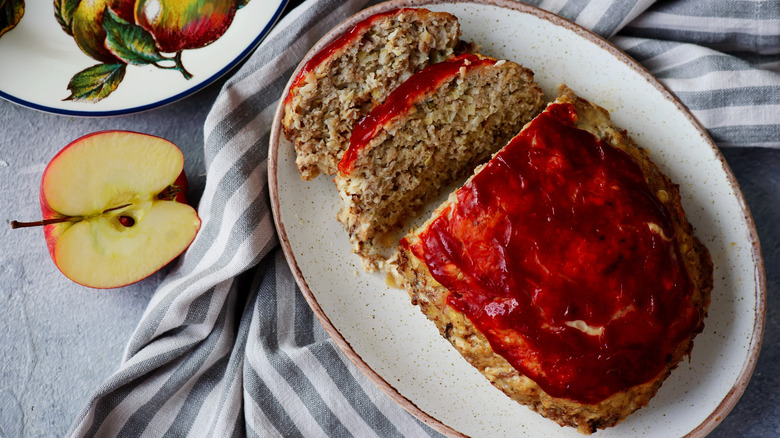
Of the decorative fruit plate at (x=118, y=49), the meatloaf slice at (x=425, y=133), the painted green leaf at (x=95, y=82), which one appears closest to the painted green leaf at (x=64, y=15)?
the decorative fruit plate at (x=118, y=49)

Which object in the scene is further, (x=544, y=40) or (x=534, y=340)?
(x=544, y=40)

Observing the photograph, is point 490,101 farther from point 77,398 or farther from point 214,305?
point 77,398

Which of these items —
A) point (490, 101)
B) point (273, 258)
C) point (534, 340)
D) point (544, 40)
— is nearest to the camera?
point (534, 340)

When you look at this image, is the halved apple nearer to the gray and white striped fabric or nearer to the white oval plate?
the gray and white striped fabric

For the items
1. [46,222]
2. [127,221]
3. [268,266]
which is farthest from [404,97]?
[46,222]

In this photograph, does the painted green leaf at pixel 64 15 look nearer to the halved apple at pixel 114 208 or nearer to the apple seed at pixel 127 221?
the halved apple at pixel 114 208

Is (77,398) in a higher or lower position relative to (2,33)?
lower

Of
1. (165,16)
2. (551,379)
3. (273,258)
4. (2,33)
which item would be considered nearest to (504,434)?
(551,379)

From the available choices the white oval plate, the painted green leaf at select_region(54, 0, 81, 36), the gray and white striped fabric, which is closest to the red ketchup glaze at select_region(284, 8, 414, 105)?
the white oval plate
